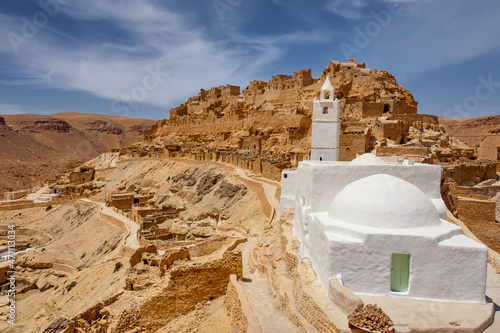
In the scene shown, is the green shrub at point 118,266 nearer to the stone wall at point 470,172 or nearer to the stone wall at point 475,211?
the stone wall at point 475,211

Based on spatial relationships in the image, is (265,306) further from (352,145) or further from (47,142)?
(47,142)

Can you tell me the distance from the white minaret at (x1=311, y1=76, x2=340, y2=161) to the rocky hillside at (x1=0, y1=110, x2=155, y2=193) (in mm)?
47487

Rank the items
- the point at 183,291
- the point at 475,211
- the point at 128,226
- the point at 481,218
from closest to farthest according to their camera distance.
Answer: the point at 183,291
the point at 481,218
the point at 475,211
the point at 128,226

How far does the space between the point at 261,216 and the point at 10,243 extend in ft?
55.4

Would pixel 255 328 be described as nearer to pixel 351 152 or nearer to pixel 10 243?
pixel 351 152

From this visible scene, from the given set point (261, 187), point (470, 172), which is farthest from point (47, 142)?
point (470, 172)

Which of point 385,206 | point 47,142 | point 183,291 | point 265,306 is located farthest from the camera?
point 47,142

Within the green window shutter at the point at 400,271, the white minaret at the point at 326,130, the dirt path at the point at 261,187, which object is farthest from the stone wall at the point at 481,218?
the green window shutter at the point at 400,271

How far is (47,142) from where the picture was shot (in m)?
84.3

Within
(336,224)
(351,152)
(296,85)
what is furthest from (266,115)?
(336,224)

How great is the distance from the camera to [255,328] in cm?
623

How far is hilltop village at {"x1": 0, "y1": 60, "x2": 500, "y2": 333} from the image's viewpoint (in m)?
6.35

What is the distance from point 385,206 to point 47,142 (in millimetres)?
91858

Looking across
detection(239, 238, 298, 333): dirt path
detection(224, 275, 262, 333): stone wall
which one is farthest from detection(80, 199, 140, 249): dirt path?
detection(224, 275, 262, 333): stone wall
